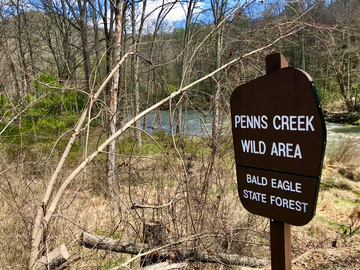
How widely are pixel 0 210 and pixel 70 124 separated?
365 cm

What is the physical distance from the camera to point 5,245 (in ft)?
10.7

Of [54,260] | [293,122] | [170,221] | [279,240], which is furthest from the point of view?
[170,221]

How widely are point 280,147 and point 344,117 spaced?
18600 millimetres

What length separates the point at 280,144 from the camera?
1783 mm

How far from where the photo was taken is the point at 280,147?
179 cm

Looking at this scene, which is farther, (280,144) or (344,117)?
(344,117)

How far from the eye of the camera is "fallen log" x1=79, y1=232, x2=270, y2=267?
335cm

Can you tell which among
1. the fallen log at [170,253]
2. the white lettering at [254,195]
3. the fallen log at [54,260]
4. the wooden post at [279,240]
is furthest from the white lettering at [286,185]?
the fallen log at [54,260]

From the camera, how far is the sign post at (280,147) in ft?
5.38

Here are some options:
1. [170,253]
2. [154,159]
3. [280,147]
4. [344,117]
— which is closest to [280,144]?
[280,147]

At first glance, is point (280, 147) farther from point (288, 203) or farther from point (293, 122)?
point (288, 203)

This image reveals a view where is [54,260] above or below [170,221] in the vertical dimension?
above

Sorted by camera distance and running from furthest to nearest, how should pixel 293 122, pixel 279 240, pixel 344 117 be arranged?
pixel 344 117 → pixel 279 240 → pixel 293 122

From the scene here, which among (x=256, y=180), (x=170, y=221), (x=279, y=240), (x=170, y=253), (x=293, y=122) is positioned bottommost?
(x=170, y=253)
